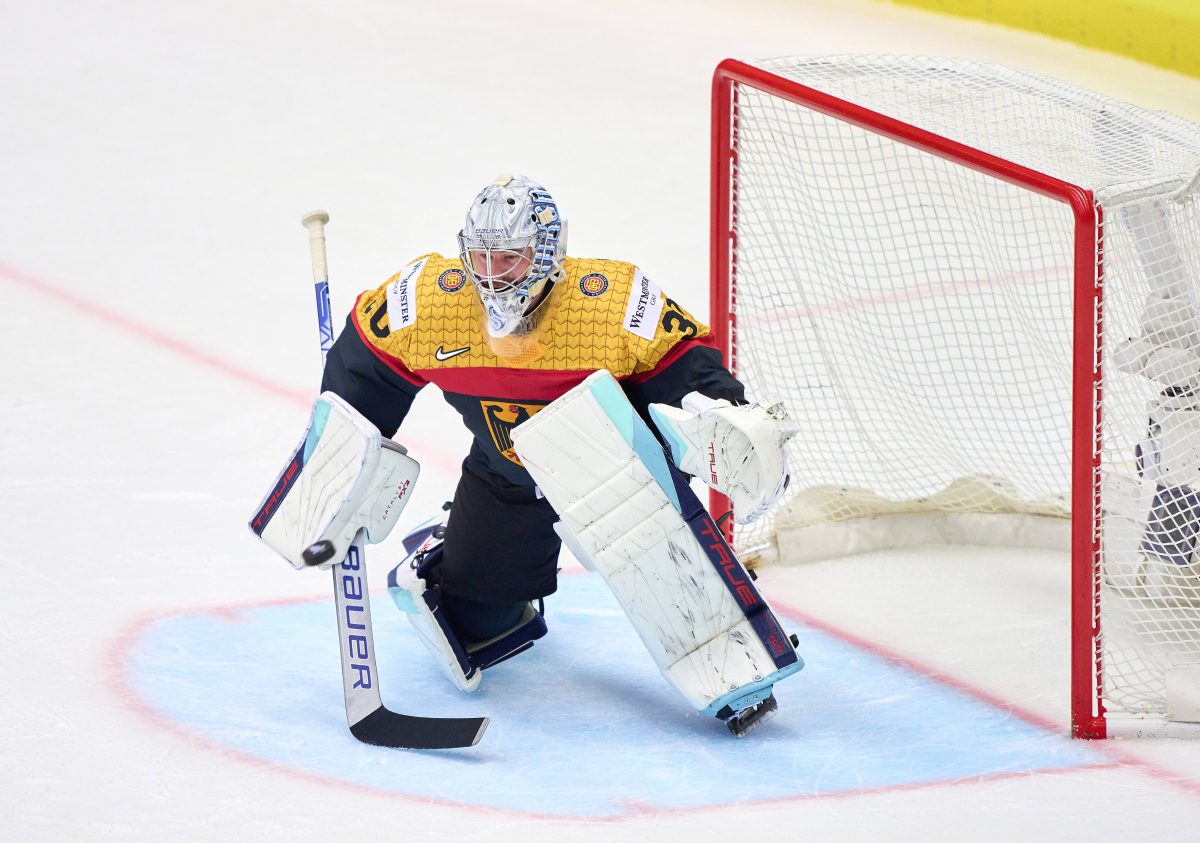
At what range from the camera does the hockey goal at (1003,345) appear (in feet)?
9.07

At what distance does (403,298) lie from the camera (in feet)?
9.07

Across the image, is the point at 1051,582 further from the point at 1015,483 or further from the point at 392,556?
the point at 392,556

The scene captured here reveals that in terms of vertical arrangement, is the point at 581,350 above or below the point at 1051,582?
above

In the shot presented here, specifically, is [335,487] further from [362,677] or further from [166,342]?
[166,342]

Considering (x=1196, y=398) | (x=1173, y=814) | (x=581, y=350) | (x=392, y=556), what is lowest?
(x=392, y=556)

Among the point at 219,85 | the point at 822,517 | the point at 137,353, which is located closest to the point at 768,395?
the point at 822,517

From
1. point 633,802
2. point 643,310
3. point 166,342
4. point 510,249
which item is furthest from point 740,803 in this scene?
point 166,342

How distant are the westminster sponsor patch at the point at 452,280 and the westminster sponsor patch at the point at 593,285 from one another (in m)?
0.22

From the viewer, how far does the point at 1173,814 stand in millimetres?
2438

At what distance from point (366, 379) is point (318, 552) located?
34 cm

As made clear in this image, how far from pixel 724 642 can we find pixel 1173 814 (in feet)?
2.68

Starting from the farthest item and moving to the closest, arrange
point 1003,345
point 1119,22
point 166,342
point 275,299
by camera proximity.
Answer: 1. point 1119,22
2. point 275,299
3. point 166,342
4. point 1003,345

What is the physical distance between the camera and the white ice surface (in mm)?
2439

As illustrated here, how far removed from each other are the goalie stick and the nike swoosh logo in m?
0.34
